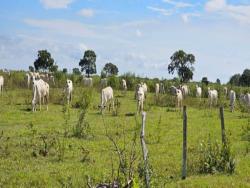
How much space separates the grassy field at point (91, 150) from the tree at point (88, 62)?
48.2 meters

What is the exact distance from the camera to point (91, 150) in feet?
54.8

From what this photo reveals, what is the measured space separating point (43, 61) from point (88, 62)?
11.0 metres

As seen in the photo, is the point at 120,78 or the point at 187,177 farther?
the point at 120,78

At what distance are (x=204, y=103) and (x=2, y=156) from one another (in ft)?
92.5

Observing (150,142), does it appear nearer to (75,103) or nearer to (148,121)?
(148,121)

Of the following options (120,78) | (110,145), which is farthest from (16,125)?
(120,78)

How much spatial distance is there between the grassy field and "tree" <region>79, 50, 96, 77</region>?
48.2 m

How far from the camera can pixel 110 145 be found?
1772cm

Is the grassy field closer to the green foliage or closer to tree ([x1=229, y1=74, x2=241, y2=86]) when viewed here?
the green foliage

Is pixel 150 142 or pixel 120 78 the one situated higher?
pixel 120 78

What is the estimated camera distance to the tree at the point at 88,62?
76688 mm

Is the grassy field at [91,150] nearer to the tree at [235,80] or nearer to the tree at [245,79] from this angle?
the tree at [245,79]

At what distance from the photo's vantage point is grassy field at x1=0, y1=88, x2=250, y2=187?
12.5 m

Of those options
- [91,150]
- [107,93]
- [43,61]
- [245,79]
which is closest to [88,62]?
[43,61]
